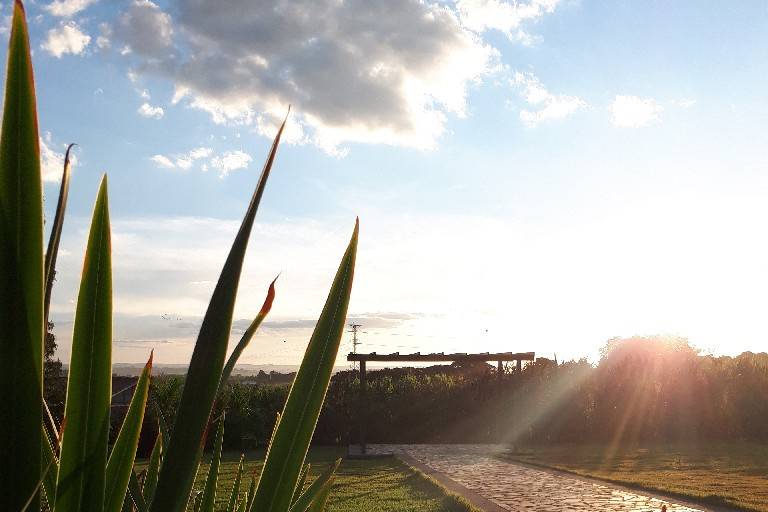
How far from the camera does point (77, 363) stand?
0.74 meters

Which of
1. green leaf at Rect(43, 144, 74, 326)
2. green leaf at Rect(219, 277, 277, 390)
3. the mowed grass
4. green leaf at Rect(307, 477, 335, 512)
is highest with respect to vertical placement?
green leaf at Rect(43, 144, 74, 326)

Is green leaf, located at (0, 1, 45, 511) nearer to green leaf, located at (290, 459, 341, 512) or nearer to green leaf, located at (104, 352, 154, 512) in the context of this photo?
green leaf, located at (104, 352, 154, 512)

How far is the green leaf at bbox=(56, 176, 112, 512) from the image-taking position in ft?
2.41

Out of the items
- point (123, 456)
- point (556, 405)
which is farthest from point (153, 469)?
point (556, 405)

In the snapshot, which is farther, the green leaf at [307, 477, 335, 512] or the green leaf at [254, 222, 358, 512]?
the green leaf at [307, 477, 335, 512]

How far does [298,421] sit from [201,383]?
0.69 ft

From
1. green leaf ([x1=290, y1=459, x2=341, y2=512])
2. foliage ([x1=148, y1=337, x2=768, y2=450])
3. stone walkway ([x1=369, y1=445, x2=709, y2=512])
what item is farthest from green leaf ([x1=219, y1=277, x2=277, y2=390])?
foliage ([x1=148, y1=337, x2=768, y2=450])

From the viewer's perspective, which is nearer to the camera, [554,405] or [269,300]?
[269,300]

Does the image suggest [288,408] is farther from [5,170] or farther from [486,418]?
Result: [486,418]

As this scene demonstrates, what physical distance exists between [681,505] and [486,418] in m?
10.7

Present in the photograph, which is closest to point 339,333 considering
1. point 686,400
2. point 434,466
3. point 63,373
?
point 63,373

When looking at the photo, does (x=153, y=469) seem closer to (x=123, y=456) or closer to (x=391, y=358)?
(x=123, y=456)

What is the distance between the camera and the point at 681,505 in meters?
8.73

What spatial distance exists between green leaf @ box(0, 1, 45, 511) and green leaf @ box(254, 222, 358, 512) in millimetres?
282
